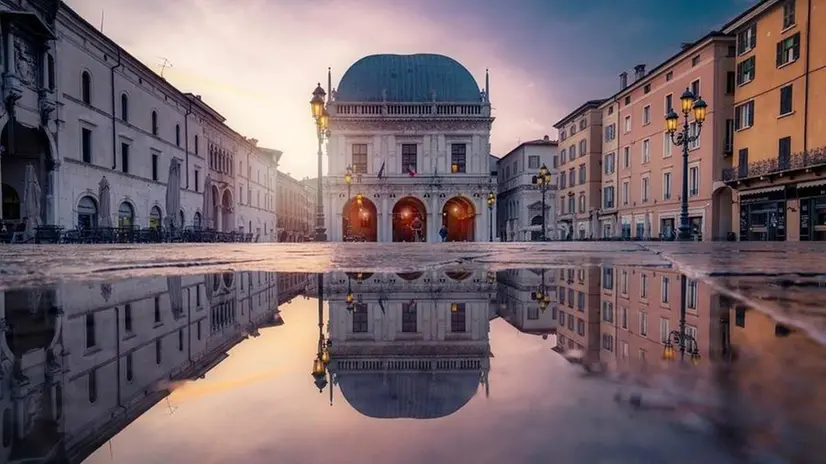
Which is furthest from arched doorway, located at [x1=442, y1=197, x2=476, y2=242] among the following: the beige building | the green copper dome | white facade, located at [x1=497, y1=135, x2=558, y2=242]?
the beige building

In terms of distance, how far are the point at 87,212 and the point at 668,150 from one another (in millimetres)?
35378

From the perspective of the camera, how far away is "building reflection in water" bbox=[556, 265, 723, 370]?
1204mm

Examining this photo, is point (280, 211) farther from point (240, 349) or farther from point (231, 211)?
point (240, 349)

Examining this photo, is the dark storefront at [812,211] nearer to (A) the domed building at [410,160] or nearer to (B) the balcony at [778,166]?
(B) the balcony at [778,166]

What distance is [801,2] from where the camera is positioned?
77.5 feet

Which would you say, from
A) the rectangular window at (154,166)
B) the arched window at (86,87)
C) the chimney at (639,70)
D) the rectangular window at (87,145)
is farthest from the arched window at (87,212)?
Answer: the chimney at (639,70)

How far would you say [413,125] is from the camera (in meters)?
42.2

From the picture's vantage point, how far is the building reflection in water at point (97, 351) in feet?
2.50

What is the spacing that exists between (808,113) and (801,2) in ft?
17.9

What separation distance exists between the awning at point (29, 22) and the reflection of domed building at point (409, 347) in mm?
23135

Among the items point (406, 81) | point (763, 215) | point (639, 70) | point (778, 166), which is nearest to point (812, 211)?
point (778, 166)

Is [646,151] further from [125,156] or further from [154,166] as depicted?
[125,156]

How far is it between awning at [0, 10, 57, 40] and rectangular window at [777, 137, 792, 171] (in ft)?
112

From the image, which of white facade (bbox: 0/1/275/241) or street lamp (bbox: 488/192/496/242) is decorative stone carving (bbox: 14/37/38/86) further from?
street lamp (bbox: 488/192/496/242)
